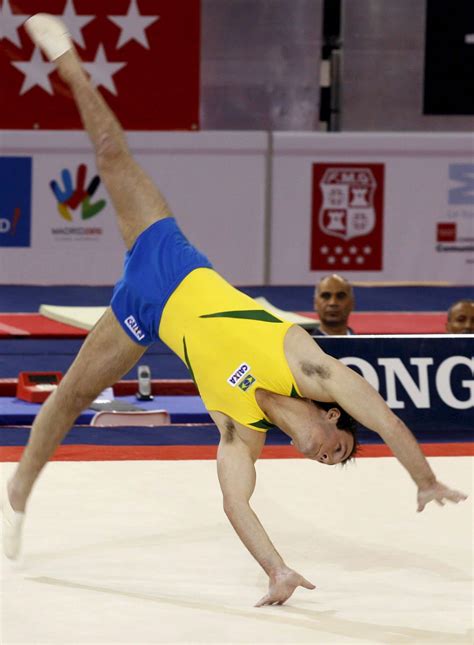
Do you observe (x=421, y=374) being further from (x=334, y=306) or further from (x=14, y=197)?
(x=14, y=197)

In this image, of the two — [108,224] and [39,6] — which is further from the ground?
[39,6]

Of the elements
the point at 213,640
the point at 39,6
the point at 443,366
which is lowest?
the point at 213,640

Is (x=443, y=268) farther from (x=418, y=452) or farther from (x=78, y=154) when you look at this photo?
(x=418, y=452)

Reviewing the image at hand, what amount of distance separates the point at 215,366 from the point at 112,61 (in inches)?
275

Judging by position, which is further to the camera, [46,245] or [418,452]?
[46,245]

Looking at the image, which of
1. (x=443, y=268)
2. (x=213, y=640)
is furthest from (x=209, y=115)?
(x=213, y=640)

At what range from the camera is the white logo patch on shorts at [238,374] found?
3738 millimetres

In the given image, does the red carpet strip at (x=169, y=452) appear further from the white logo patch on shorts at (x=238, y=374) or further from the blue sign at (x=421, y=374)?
the white logo patch on shorts at (x=238, y=374)

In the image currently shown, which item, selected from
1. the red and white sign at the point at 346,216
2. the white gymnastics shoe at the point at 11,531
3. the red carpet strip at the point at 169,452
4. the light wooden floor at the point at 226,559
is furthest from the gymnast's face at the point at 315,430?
the red and white sign at the point at 346,216

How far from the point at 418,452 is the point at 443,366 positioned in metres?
2.40

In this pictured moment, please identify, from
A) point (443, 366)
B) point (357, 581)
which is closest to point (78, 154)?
point (443, 366)

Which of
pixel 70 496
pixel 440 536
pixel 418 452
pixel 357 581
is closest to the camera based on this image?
pixel 418 452

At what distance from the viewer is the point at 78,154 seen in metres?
10.3

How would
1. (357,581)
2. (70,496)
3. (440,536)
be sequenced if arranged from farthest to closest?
(70,496), (440,536), (357,581)
